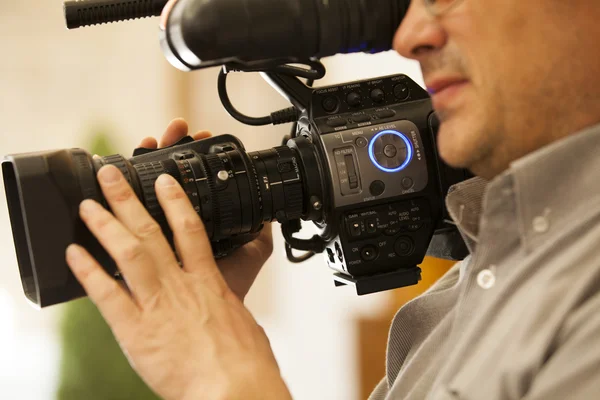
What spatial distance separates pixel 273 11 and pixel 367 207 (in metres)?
0.32

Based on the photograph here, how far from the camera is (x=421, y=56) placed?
0.77 meters

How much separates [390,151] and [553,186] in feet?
1.03

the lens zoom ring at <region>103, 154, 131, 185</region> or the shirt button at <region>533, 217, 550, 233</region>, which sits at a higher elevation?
the lens zoom ring at <region>103, 154, 131, 185</region>

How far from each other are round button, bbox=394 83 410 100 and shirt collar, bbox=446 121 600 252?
1.12ft

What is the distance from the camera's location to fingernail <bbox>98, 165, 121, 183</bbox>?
0.78 meters

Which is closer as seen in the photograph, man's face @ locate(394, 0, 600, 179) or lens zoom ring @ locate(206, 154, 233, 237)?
man's face @ locate(394, 0, 600, 179)

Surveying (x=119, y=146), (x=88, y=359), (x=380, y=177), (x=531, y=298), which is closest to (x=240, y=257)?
(x=380, y=177)

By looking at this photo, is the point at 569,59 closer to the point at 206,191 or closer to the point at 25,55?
the point at 206,191

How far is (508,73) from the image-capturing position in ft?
2.23

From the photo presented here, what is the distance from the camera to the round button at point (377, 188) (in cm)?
93

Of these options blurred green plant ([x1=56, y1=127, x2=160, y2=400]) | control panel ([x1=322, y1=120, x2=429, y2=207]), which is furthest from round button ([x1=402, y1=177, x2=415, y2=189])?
blurred green plant ([x1=56, y1=127, x2=160, y2=400])

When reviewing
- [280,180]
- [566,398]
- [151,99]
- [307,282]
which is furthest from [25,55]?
[566,398]

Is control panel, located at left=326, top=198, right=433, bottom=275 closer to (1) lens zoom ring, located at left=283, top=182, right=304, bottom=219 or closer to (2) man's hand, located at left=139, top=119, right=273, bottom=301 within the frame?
(1) lens zoom ring, located at left=283, top=182, right=304, bottom=219

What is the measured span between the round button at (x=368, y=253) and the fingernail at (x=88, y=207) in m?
0.38
